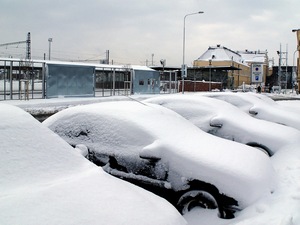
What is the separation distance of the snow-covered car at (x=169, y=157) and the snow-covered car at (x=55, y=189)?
3.58 ft

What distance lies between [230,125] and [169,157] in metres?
2.75

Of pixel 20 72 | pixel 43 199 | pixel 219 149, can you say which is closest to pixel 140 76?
pixel 20 72

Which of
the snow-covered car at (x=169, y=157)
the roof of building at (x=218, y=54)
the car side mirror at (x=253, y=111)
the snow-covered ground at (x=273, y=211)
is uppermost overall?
the roof of building at (x=218, y=54)

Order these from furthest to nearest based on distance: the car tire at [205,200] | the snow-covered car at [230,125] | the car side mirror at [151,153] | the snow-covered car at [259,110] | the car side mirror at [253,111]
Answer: the car side mirror at [253,111] < the snow-covered car at [259,110] < the snow-covered car at [230,125] < the car side mirror at [151,153] < the car tire at [205,200]

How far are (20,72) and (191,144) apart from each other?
17227 mm

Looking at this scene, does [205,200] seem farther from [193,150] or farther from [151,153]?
[151,153]

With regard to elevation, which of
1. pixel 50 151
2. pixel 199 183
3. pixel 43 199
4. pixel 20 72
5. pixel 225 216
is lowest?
pixel 225 216

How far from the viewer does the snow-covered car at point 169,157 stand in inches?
159

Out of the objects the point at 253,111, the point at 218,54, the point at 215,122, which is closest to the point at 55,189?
the point at 215,122

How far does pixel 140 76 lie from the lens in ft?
94.3

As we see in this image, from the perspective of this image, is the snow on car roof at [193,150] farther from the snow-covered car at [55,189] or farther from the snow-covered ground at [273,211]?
the snow-covered car at [55,189]

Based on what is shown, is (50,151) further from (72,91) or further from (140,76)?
(140,76)

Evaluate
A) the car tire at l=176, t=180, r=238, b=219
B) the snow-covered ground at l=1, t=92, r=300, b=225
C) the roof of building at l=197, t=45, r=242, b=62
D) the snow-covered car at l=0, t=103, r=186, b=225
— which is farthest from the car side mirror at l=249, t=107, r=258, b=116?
the roof of building at l=197, t=45, r=242, b=62

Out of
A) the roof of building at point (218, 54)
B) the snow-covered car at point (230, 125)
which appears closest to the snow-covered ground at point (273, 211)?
the snow-covered car at point (230, 125)
